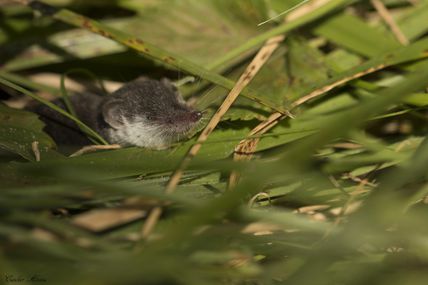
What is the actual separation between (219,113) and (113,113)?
93 centimetres

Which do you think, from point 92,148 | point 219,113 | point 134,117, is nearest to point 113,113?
point 134,117

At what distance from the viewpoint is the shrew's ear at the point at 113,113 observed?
411 centimetres

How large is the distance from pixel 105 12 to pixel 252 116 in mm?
2133

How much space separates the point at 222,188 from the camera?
3500 mm

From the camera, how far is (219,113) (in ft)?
11.8

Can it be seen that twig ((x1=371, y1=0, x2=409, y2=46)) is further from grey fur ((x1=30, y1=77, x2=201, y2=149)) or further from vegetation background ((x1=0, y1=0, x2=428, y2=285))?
grey fur ((x1=30, y1=77, x2=201, y2=149))

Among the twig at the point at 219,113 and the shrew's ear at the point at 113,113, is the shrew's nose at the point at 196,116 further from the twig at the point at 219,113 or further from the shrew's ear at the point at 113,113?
the shrew's ear at the point at 113,113

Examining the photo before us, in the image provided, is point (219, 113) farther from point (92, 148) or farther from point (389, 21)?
point (389, 21)

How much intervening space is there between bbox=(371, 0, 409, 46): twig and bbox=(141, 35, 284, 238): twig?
2.73 ft

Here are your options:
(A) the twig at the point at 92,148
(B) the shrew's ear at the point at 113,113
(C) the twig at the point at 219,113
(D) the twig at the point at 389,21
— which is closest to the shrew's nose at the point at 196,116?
(C) the twig at the point at 219,113

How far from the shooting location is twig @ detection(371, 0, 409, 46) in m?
4.30

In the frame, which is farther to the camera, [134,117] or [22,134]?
[134,117]

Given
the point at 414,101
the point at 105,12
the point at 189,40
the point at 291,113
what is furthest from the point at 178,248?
the point at 105,12

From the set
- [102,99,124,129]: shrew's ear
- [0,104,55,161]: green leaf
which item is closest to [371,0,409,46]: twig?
[102,99,124,129]: shrew's ear
